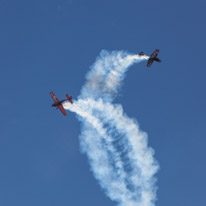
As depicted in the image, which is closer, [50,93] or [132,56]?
[132,56]

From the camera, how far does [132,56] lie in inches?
4080

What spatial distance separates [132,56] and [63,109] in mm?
22737

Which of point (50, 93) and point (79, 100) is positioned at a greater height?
point (50, 93)

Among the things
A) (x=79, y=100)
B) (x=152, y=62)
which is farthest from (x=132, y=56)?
(x=79, y=100)

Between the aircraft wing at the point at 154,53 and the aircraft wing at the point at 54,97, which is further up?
the aircraft wing at the point at 54,97

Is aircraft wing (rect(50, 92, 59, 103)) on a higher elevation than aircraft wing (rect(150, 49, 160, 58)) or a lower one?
higher

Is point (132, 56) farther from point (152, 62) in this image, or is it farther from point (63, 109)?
point (63, 109)

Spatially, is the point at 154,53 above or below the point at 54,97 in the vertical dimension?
below

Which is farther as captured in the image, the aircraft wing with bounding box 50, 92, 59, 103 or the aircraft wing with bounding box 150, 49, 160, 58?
the aircraft wing with bounding box 50, 92, 59, 103

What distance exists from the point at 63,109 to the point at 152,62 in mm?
26154

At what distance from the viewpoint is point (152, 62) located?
109m

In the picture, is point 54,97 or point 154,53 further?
point 54,97

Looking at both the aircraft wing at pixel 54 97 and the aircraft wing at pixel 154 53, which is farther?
the aircraft wing at pixel 54 97

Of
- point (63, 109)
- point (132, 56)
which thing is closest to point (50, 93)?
point (63, 109)
